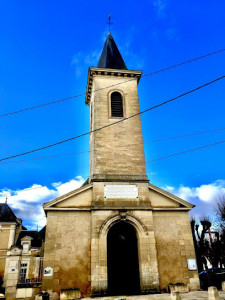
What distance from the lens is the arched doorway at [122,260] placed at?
12.9 meters

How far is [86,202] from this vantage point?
1332 centimetres

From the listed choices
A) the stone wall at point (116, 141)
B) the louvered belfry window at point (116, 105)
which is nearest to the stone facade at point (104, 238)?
the stone wall at point (116, 141)

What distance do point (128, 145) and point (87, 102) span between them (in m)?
7.53

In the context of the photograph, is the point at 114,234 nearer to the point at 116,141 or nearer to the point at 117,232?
the point at 117,232

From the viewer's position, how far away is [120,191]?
13.9 metres

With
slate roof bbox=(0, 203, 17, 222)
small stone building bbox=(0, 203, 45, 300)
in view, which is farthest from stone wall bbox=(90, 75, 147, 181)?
slate roof bbox=(0, 203, 17, 222)

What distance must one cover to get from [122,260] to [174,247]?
10.1 feet

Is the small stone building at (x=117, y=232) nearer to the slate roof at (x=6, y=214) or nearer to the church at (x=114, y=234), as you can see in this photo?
the church at (x=114, y=234)

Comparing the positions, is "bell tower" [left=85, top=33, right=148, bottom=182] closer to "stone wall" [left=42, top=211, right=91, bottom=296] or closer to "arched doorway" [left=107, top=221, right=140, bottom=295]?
"stone wall" [left=42, top=211, right=91, bottom=296]

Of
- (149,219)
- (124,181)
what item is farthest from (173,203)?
(124,181)

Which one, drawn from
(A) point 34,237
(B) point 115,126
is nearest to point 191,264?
(B) point 115,126

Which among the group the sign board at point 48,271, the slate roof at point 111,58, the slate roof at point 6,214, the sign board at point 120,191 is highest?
the slate roof at point 111,58

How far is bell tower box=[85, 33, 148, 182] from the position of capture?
48.1 ft

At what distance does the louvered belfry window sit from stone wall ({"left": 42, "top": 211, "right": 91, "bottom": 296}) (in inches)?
287
